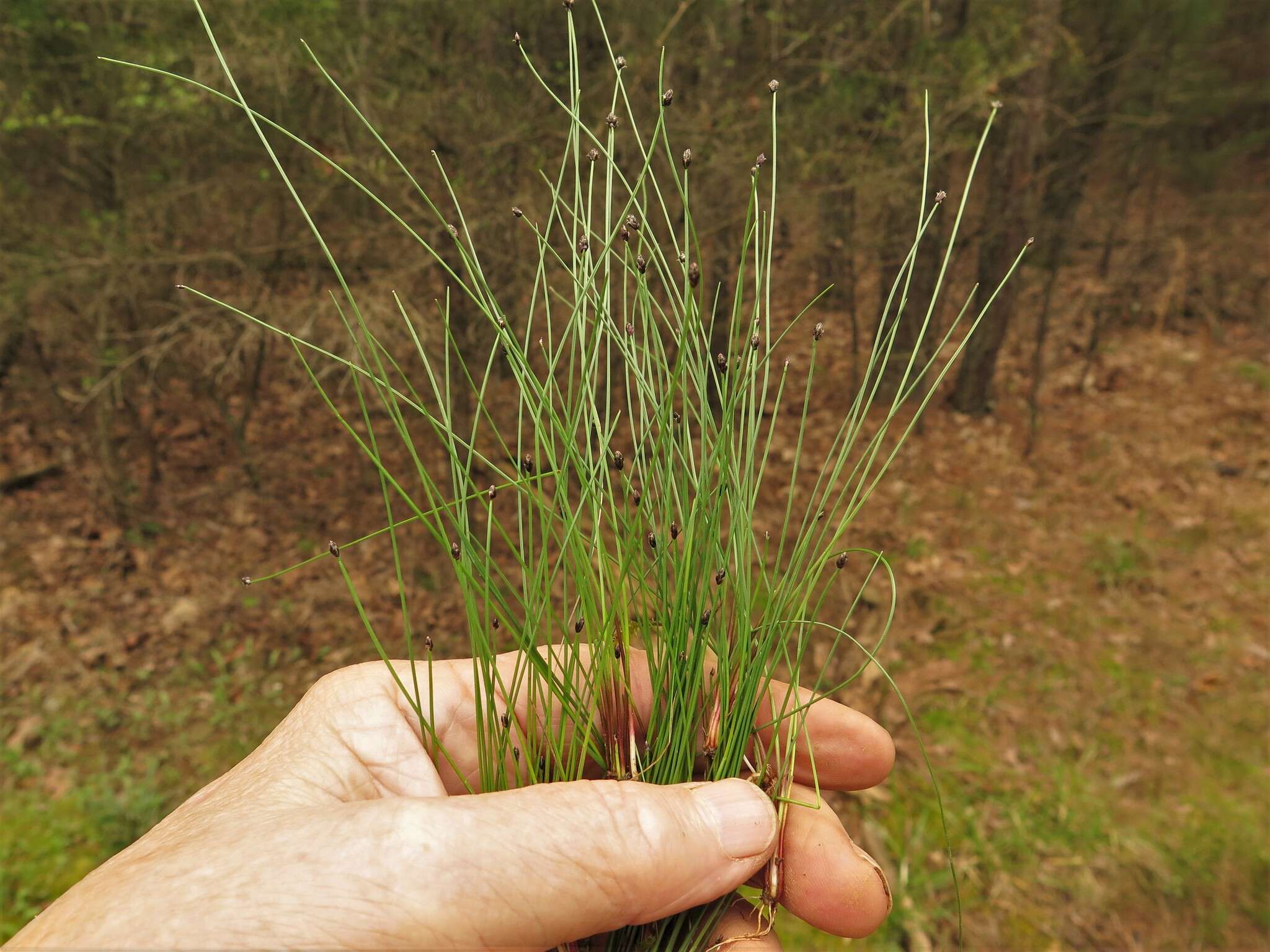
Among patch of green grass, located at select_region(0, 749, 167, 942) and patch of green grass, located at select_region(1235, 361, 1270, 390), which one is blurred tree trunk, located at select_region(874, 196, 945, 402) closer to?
patch of green grass, located at select_region(1235, 361, 1270, 390)

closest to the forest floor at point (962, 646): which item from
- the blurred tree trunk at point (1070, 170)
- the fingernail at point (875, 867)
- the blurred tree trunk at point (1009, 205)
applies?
the blurred tree trunk at point (1009, 205)

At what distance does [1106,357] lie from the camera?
237 inches

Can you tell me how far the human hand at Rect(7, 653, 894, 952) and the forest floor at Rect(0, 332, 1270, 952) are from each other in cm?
140

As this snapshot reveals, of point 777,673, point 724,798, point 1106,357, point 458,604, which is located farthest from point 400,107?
point 1106,357

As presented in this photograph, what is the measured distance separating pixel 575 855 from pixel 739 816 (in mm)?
281

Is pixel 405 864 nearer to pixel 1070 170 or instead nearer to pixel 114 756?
pixel 114 756

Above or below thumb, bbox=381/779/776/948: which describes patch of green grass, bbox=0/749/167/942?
below

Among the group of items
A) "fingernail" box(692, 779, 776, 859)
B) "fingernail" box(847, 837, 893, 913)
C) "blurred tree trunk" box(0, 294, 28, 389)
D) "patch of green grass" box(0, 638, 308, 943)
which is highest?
"blurred tree trunk" box(0, 294, 28, 389)

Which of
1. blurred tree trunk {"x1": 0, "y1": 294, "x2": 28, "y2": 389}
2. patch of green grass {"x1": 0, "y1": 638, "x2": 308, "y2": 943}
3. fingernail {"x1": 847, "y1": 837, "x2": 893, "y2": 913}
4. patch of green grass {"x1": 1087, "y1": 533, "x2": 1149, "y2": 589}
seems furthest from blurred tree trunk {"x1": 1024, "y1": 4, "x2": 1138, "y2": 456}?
blurred tree trunk {"x1": 0, "y1": 294, "x2": 28, "y2": 389}

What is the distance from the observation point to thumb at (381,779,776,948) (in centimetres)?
105

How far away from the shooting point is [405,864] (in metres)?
1.03

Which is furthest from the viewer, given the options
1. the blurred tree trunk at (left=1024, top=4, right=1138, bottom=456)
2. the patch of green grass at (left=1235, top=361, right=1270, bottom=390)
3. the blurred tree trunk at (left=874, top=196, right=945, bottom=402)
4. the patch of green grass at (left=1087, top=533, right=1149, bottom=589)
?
the patch of green grass at (left=1235, top=361, right=1270, bottom=390)

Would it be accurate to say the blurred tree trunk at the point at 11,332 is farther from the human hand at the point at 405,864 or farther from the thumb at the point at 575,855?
the thumb at the point at 575,855

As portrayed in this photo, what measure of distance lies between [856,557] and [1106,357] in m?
3.49
